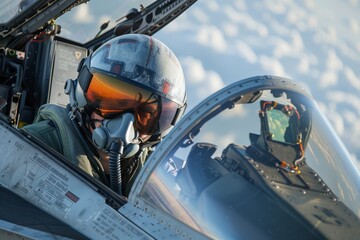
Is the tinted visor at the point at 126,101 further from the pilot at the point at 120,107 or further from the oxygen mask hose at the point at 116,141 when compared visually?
the oxygen mask hose at the point at 116,141

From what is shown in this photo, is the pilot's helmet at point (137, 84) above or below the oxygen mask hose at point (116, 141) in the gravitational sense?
above

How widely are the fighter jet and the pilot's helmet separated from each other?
847 millimetres

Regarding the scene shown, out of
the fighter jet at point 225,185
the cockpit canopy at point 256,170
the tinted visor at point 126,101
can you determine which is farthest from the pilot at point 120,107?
the cockpit canopy at point 256,170

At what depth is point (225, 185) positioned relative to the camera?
2379 millimetres

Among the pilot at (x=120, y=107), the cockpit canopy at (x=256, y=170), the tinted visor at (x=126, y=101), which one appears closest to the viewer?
the cockpit canopy at (x=256, y=170)

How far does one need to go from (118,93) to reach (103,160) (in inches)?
15.8

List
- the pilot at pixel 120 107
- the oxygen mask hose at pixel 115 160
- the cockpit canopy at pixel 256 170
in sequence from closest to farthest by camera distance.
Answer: the cockpit canopy at pixel 256 170, the oxygen mask hose at pixel 115 160, the pilot at pixel 120 107

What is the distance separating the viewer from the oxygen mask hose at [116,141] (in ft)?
10.8

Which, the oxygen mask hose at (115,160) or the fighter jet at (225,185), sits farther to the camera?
the oxygen mask hose at (115,160)

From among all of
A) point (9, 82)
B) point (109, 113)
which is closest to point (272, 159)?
point (109, 113)

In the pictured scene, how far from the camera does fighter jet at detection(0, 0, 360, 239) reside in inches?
90.1

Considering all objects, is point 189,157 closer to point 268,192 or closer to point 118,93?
point 268,192

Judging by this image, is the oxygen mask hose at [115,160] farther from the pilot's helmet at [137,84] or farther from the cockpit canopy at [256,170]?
the cockpit canopy at [256,170]

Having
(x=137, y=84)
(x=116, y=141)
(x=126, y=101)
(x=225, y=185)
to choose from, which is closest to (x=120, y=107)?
(x=126, y=101)
